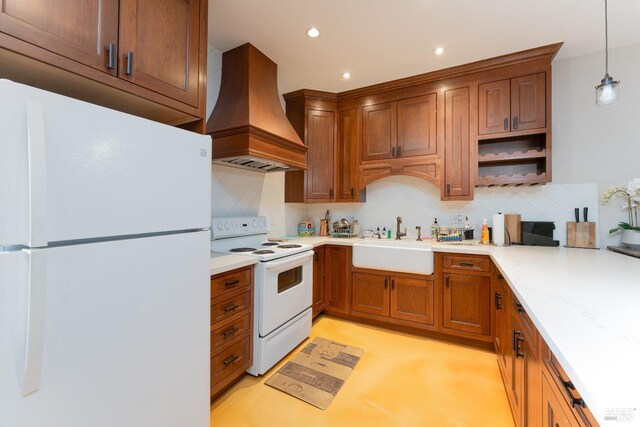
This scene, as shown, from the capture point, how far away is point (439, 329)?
2.42 metres

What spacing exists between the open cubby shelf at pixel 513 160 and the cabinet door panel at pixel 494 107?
0.11 metres

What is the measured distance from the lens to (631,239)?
2078 mm

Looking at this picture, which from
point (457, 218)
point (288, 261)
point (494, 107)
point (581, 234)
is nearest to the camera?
point (288, 261)

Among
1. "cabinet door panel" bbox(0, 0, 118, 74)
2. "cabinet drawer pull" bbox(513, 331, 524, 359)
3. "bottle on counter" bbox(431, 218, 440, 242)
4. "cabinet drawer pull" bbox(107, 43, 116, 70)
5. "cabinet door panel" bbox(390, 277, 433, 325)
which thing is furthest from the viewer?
"bottle on counter" bbox(431, 218, 440, 242)

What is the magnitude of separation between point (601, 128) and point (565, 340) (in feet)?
8.61

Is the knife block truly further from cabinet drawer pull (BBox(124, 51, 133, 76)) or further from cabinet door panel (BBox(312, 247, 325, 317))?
cabinet drawer pull (BBox(124, 51, 133, 76))

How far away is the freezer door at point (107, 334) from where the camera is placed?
0.70m

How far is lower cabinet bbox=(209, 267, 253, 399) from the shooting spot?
1.61 meters

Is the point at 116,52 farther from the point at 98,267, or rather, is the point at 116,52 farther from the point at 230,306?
the point at 230,306

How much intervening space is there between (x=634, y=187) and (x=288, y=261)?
9.25ft

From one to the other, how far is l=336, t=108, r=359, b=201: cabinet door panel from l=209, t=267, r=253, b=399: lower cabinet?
1.62m

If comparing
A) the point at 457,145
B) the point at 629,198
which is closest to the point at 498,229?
the point at 457,145

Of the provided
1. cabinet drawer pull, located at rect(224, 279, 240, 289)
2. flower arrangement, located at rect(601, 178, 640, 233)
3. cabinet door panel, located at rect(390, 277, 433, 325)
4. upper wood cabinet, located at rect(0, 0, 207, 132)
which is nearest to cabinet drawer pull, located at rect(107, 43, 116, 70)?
upper wood cabinet, located at rect(0, 0, 207, 132)

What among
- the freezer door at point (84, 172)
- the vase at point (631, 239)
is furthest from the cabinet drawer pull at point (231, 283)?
the vase at point (631, 239)
